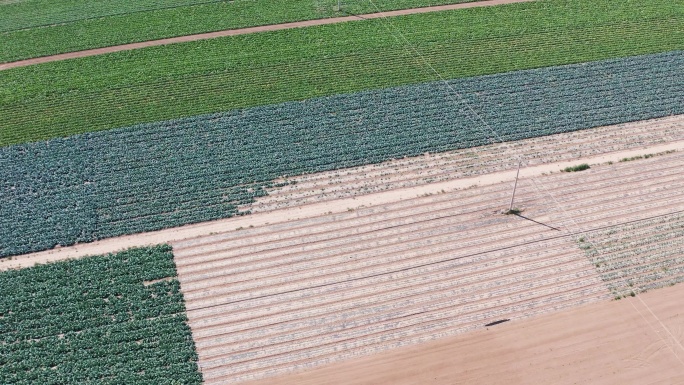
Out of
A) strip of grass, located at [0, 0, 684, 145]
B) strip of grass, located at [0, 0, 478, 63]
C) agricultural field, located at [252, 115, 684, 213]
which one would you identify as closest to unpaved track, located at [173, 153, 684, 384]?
agricultural field, located at [252, 115, 684, 213]

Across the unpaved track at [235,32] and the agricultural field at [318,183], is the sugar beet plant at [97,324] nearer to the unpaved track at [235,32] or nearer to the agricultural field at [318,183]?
the agricultural field at [318,183]

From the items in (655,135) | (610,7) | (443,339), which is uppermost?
(610,7)

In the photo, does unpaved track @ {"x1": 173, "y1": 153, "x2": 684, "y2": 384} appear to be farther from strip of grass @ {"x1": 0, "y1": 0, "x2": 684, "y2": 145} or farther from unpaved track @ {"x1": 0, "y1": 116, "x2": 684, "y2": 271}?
strip of grass @ {"x1": 0, "y1": 0, "x2": 684, "y2": 145}

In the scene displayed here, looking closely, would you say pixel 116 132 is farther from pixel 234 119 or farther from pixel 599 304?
A: pixel 599 304

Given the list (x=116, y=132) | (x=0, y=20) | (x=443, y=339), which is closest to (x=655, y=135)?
(x=443, y=339)

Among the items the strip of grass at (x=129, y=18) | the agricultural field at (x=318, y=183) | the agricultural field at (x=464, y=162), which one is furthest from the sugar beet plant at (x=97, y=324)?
the strip of grass at (x=129, y=18)
